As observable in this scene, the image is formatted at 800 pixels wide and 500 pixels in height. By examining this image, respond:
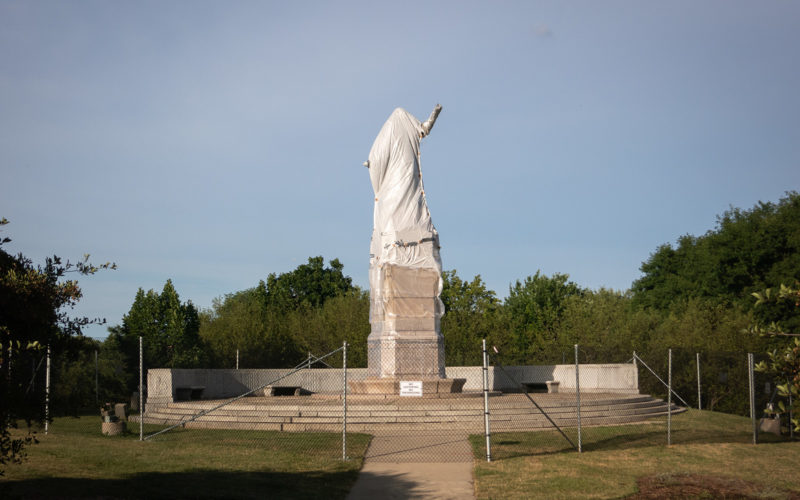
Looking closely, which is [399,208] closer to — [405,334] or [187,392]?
[405,334]

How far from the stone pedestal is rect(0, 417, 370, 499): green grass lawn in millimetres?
5265

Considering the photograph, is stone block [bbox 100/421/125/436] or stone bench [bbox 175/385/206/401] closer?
stone block [bbox 100/421/125/436]

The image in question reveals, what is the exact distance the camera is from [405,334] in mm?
23344

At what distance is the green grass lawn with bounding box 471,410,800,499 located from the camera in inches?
450

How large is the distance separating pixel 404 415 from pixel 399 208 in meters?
7.94

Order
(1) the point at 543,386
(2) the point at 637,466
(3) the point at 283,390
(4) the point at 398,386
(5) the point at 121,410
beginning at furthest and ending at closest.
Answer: (1) the point at 543,386
(3) the point at 283,390
(5) the point at 121,410
(4) the point at 398,386
(2) the point at 637,466

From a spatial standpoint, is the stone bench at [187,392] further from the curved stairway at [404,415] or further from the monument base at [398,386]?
the monument base at [398,386]

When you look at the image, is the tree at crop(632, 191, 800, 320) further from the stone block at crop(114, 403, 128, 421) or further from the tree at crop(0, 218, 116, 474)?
the tree at crop(0, 218, 116, 474)

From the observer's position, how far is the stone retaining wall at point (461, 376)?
92.3ft

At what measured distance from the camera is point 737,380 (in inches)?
1212

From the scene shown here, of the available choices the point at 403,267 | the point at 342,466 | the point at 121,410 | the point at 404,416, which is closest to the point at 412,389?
the point at 342,466

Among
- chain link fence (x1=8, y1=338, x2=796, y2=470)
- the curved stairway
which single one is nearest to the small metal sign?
chain link fence (x1=8, y1=338, x2=796, y2=470)

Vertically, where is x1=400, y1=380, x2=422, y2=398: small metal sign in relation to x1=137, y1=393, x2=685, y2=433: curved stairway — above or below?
above

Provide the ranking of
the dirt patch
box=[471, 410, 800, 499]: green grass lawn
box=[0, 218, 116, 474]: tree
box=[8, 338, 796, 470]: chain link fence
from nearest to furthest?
box=[0, 218, 116, 474]: tree, the dirt patch, box=[471, 410, 800, 499]: green grass lawn, box=[8, 338, 796, 470]: chain link fence
